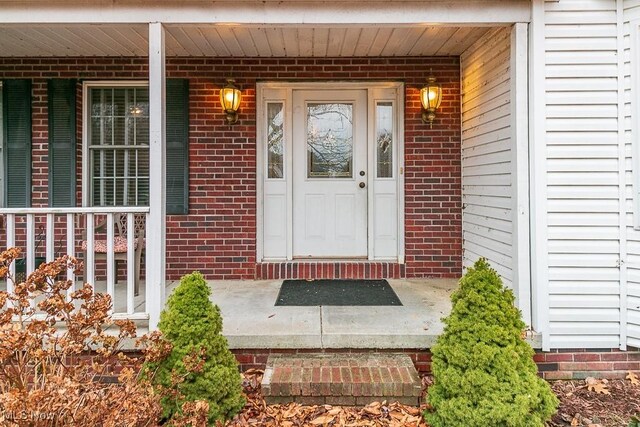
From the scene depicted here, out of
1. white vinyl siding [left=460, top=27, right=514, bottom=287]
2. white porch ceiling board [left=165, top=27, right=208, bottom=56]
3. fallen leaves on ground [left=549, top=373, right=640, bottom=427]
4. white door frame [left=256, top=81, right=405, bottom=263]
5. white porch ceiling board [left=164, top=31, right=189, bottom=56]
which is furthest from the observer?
white door frame [left=256, top=81, right=405, bottom=263]

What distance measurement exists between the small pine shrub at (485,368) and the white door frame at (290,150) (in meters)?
2.15

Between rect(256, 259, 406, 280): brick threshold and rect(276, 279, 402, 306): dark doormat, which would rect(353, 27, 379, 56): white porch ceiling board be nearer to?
rect(256, 259, 406, 280): brick threshold

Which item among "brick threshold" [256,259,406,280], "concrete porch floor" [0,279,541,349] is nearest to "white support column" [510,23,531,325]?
"concrete porch floor" [0,279,541,349]

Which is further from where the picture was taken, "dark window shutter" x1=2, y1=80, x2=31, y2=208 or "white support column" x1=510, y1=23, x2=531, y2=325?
"dark window shutter" x1=2, y1=80, x2=31, y2=208

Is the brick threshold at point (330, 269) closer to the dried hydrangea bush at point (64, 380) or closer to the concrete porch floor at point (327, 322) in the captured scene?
the concrete porch floor at point (327, 322)

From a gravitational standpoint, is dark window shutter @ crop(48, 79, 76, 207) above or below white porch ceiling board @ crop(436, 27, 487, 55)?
below

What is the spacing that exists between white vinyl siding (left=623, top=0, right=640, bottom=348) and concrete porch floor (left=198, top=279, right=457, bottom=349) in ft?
4.15

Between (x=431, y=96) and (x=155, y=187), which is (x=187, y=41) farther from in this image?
(x=431, y=96)

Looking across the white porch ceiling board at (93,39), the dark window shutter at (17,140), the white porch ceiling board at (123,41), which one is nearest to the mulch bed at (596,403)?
the white porch ceiling board at (123,41)

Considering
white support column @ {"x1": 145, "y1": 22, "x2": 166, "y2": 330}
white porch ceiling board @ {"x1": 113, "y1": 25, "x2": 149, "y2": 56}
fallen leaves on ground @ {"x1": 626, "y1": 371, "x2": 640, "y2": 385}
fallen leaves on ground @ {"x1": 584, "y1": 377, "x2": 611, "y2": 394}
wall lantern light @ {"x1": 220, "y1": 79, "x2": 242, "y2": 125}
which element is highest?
white porch ceiling board @ {"x1": 113, "y1": 25, "x2": 149, "y2": 56}

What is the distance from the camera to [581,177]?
3.09 meters

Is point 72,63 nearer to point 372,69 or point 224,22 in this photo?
point 224,22

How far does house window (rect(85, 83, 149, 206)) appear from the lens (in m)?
4.55

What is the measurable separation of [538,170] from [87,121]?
4.26m
